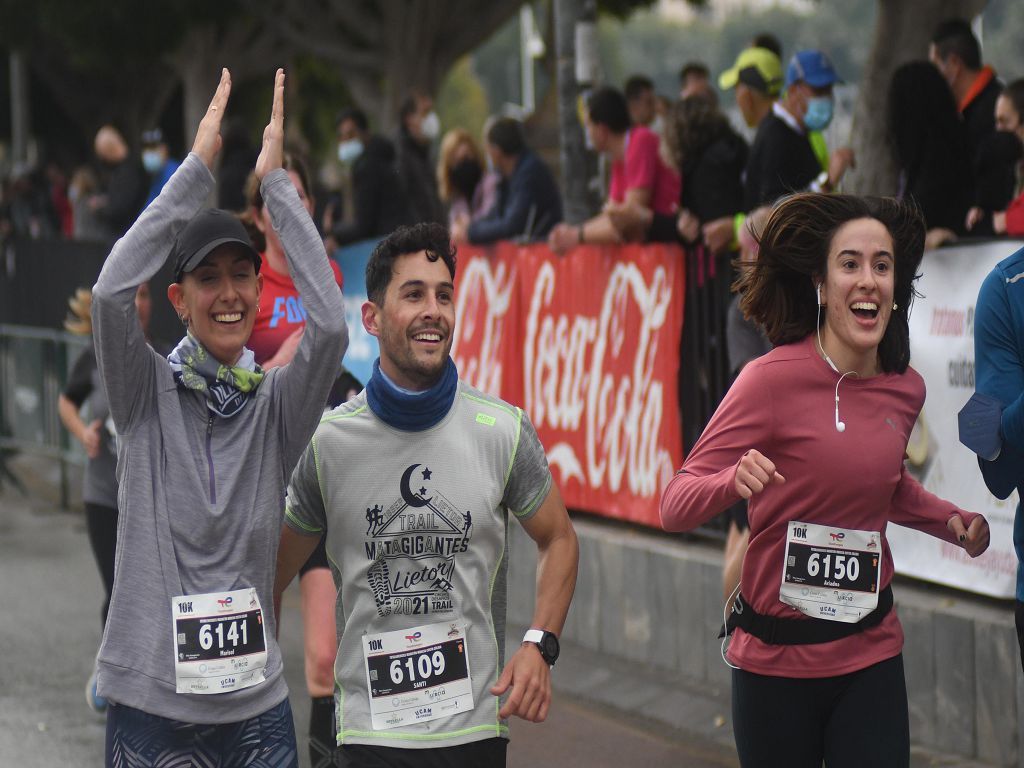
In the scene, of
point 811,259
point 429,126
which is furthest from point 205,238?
point 429,126

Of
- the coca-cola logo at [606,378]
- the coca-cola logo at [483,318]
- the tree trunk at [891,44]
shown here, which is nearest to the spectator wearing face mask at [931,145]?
the coca-cola logo at [606,378]

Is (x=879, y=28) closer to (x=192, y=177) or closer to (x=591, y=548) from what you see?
(x=591, y=548)

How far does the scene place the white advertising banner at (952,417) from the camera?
19.2 feet

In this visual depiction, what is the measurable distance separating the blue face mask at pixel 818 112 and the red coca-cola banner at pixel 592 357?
81 centimetres

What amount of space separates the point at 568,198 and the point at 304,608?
13.6 feet

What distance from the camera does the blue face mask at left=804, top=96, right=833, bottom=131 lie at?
7113mm

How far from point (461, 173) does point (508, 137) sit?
838mm

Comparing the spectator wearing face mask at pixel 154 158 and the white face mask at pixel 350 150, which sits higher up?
the spectator wearing face mask at pixel 154 158

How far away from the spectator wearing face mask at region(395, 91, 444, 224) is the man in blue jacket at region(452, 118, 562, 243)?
135 centimetres

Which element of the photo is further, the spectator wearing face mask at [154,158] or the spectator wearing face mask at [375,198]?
the spectator wearing face mask at [154,158]

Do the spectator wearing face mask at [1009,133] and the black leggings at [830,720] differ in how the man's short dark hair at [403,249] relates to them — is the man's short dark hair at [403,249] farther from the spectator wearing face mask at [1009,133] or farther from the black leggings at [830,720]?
the spectator wearing face mask at [1009,133]

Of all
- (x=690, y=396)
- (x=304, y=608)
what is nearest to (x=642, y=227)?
(x=690, y=396)

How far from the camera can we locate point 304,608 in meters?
5.46

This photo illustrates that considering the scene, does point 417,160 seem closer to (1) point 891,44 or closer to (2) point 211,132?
(1) point 891,44
